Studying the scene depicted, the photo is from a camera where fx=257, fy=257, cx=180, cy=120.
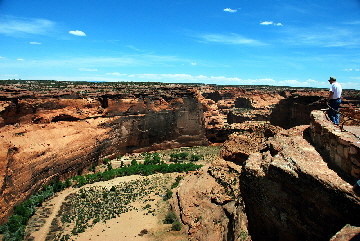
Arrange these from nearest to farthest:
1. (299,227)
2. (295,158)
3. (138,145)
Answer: (299,227) < (295,158) < (138,145)

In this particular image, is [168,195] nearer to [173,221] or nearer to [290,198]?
[173,221]

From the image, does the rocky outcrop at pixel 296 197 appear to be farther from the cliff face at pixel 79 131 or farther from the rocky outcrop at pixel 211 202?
the cliff face at pixel 79 131

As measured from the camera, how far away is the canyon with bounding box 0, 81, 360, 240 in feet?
20.4

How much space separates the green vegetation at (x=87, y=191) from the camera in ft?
46.3

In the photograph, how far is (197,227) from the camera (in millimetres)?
13391

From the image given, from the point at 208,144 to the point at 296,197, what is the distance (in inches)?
1113

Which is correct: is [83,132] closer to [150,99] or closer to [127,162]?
[127,162]

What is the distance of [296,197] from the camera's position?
635cm

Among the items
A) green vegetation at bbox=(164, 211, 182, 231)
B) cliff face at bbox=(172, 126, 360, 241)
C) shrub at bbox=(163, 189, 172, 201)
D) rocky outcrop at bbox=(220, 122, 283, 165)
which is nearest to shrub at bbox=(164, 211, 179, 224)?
green vegetation at bbox=(164, 211, 182, 231)

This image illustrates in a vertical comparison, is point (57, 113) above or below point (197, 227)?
above

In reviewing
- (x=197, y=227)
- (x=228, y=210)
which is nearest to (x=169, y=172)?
(x=197, y=227)

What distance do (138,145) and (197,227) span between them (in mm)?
18434

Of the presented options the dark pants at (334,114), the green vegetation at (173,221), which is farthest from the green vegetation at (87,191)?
the dark pants at (334,114)

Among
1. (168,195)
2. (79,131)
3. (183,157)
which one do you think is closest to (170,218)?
(168,195)
